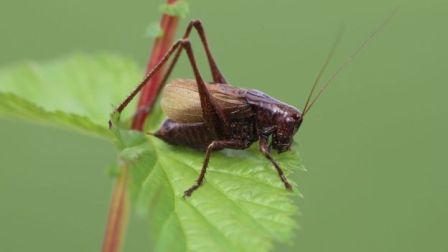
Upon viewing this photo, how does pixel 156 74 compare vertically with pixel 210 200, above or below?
above

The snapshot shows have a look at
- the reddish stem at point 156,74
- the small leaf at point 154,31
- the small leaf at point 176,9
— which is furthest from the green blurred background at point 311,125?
the small leaf at point 176,9

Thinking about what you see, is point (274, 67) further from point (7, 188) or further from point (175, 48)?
point (175, 48)

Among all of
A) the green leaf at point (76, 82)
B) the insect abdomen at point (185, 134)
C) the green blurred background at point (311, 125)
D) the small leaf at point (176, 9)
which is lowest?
the green blurred background at point (311, 125)

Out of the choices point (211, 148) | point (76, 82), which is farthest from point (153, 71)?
point (76, 82)

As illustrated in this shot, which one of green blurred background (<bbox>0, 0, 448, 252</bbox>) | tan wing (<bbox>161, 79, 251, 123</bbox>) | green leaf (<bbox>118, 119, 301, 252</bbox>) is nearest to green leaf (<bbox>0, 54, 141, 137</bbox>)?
tan wing (<bbox>161, 79, 251, 123</bbox>)

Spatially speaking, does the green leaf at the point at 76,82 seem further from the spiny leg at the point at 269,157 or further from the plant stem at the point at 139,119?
the spiny leg at the point at 269,157

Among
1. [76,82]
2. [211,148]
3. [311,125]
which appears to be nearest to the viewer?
[211,148]

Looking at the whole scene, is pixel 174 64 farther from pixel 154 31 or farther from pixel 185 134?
pixel 154 31
